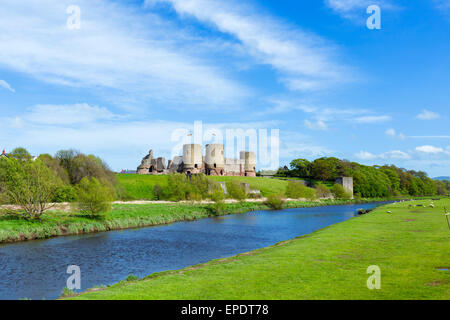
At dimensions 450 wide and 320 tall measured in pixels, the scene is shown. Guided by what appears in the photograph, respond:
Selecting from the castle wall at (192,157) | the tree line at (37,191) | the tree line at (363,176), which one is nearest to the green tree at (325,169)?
the tree line at (363,176)

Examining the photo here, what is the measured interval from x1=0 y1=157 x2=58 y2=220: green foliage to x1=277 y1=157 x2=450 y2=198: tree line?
73.6 meters

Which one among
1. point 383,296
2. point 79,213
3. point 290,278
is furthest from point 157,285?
point 79,213

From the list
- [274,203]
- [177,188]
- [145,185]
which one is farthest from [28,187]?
[274,203]

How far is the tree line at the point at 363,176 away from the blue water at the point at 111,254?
6829cm

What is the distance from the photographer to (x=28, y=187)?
25672 millimetres

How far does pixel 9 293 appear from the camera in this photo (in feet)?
38.6

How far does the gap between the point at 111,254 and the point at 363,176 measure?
86920mm

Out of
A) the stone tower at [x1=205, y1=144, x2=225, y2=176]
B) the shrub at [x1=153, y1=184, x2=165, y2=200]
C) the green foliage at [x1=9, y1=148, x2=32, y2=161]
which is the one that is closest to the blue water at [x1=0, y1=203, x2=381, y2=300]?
the green foliage at [x1=9, y1=148, x2=32, y2=161]

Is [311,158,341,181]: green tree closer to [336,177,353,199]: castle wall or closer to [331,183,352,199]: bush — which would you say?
[336,177,353,199]: castle wall

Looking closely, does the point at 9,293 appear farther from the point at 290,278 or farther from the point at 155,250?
the point at 290,278

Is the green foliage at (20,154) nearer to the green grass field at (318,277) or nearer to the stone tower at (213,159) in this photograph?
the green grass field at (318,277)

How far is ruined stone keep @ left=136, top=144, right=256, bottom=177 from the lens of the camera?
7138 cm

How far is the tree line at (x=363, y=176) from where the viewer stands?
92562mm
